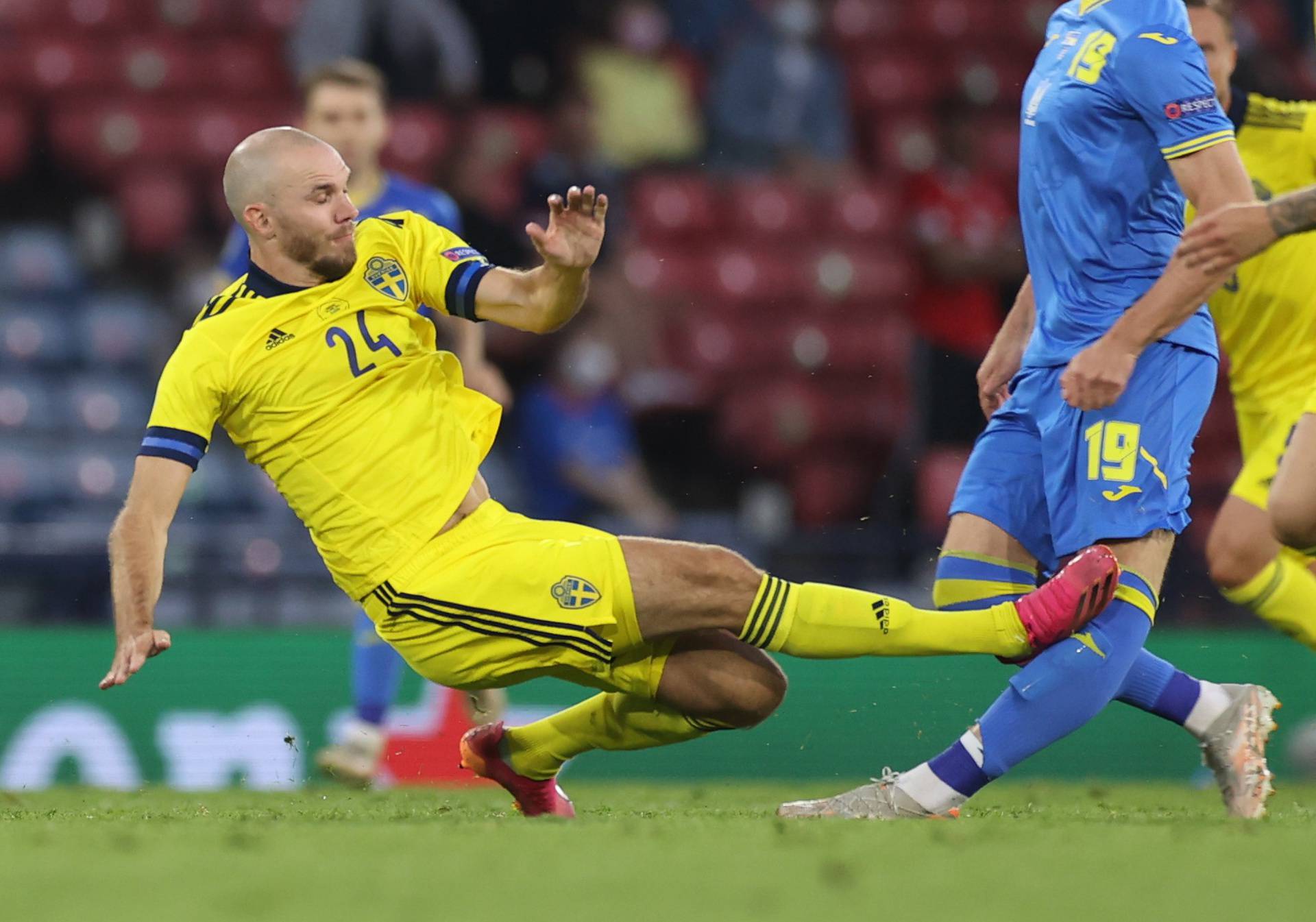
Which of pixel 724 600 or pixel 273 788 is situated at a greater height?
pixel 724 600

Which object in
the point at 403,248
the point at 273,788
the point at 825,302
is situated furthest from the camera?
the point at 825,302

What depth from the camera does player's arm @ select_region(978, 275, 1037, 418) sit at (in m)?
4.80

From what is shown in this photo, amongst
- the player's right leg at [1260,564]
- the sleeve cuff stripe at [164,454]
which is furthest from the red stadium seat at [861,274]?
the sleeve cuff stripe at [164,454]

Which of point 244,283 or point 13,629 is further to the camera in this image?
point 13,629

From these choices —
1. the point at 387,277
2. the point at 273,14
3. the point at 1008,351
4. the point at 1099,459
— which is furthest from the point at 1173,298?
the point at 273,14

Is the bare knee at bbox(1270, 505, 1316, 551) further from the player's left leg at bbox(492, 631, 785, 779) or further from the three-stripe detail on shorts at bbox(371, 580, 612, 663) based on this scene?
the three-stripe detail on shorts at bbox(371, 580, 612, 663)

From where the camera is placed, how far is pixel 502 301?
440cm

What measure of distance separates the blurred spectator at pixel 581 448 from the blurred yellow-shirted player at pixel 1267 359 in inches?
130

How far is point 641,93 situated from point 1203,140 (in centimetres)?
664

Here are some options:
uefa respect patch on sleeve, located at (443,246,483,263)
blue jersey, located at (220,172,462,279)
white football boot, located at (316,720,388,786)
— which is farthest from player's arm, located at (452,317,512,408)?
uefa respect patch on sleeve, located at (443,246,483,263)

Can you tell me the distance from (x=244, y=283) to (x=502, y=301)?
24.6 inches

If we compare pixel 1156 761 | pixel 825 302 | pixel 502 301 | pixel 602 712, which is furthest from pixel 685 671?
pixel 825 302

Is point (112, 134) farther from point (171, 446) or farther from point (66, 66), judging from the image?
point (171, 446)

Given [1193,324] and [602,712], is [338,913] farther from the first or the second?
[1193,324]
